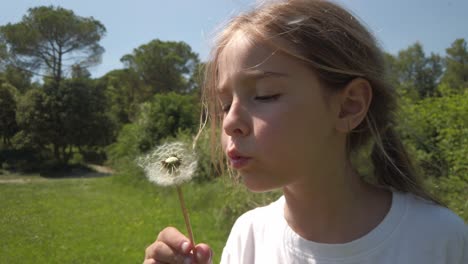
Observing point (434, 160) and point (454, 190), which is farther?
point (434, 160)

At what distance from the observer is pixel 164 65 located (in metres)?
20.7

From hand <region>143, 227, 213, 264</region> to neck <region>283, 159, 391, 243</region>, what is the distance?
1.01 ft

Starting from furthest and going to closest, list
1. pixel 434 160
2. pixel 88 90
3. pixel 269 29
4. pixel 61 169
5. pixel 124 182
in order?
pixel 88 90 → pixel 124 182 → pixel 61 169 → pixel 434 160 → pixel 269 29

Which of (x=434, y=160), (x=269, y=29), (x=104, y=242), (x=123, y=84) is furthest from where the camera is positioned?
(x=123, y=84)

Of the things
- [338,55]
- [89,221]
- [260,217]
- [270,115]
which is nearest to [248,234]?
[260,217]

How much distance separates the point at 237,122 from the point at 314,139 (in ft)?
0.70

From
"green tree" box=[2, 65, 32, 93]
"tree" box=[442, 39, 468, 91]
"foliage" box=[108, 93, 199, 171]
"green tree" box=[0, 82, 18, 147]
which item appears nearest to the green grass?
"green tree" box=[0, 82, 18, 147]

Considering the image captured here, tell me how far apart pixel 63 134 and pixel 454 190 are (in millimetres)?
8939

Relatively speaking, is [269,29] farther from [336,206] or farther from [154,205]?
[154,205]

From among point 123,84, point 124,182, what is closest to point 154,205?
point 124,182

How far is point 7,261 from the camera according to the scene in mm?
4051

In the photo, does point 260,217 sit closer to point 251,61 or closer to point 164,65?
point 251,61

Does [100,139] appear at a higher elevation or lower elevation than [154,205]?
higher

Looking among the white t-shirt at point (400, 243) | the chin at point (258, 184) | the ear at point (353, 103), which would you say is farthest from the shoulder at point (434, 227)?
the chin at point (258, 184)
